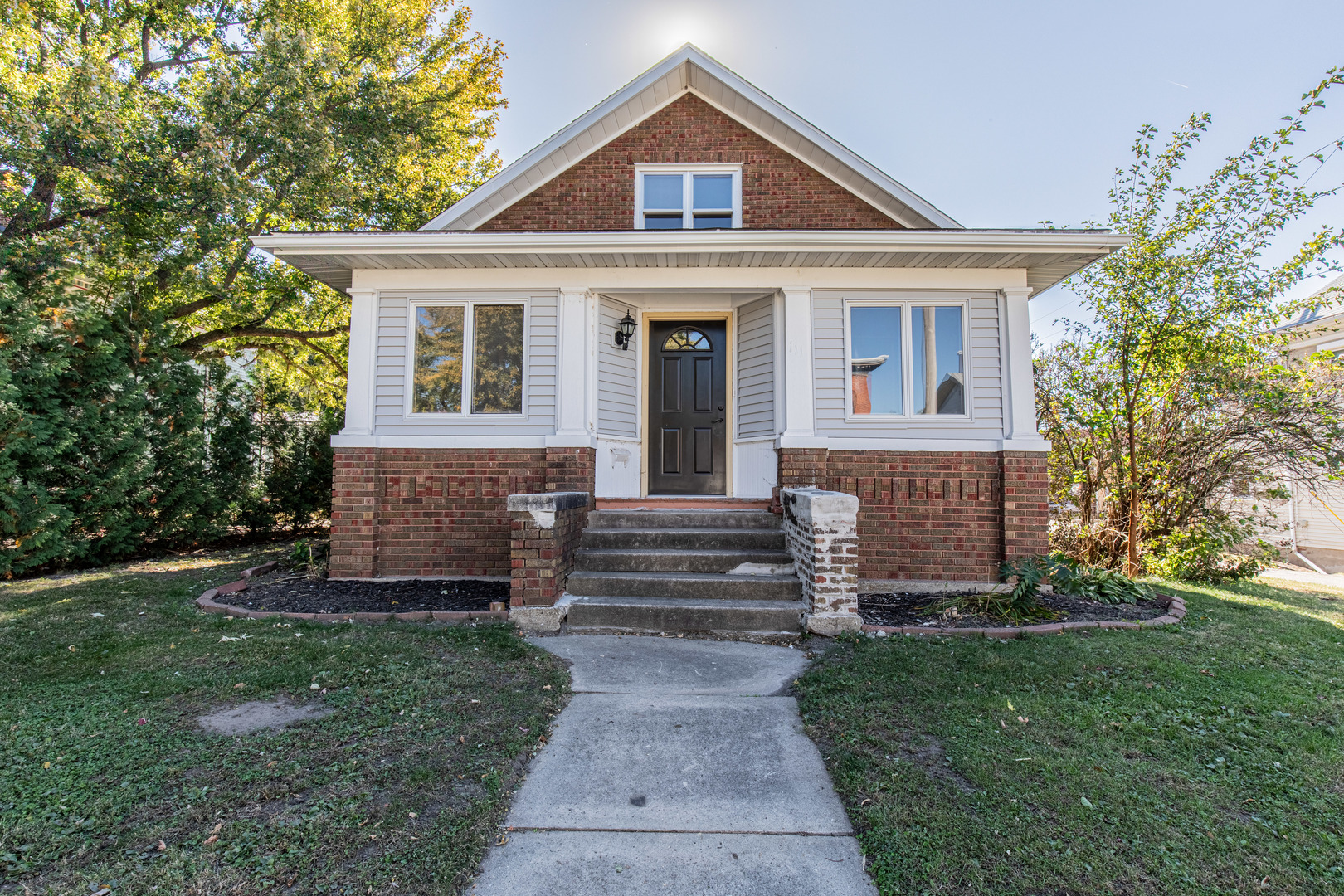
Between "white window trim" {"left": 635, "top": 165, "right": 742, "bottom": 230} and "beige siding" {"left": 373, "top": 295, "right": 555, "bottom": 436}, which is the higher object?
"white window trim" {"left": 635, "top": 165, "right": 742, "bottom": 230}

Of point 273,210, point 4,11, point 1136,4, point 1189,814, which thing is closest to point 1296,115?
point 1136,4

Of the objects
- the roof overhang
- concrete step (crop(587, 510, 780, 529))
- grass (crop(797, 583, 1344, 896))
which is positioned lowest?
grass (crop(797, 583, 1344, 896))

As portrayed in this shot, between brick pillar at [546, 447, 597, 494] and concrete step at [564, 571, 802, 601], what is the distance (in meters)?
1.24

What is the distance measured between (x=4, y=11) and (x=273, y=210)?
3.51 meters

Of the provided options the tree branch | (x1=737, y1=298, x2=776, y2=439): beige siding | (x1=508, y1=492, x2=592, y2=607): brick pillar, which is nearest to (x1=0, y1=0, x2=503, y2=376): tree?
the tree branch

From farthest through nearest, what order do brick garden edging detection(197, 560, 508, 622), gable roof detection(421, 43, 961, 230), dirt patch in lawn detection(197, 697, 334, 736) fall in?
1. gable roof detection(421, 43, 961, 230)
2. brick garden edging detection(197, 560, 508, 622)
3. dirt patch in lawn detection(197, 697, 334, 736)

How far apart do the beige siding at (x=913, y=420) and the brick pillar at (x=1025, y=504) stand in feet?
1.21

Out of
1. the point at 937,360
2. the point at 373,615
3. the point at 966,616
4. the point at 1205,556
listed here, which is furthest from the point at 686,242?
the point at 1205,556

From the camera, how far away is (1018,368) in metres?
6.11

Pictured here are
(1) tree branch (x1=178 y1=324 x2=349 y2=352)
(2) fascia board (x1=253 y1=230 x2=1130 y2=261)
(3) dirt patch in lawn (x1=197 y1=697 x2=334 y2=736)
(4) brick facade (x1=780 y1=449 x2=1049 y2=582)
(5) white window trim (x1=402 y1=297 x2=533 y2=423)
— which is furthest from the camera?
(1) tree branch (x1=178 y1=324 x2=349 y2=352)

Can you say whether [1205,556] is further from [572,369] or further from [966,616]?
[572,369]

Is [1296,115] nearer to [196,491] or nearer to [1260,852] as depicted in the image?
[1260,852]

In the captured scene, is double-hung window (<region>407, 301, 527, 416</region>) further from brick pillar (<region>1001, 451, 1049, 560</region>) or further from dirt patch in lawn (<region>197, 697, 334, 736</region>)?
brick pillar (<region>1001, 451, 1049, 560</region>)

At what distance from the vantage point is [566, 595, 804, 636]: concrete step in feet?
15.0
